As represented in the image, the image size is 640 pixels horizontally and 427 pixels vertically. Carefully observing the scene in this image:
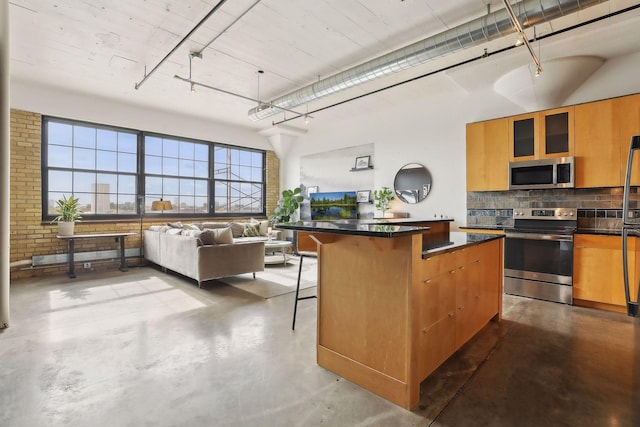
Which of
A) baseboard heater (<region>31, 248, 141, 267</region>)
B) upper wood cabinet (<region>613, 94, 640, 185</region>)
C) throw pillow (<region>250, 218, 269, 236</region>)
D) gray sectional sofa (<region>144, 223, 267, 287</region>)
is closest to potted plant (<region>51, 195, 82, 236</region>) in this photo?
baseboard heater (<region>31, 248, 141, 267</region>)

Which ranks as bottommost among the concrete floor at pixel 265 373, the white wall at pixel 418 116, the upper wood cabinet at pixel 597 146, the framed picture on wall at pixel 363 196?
the concrete floor at pixel 265 373

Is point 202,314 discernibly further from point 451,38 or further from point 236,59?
point 451,38

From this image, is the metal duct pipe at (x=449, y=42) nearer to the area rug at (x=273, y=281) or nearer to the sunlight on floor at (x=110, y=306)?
the area rug at (x=273, y=281)

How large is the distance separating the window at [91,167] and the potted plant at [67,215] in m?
0.25

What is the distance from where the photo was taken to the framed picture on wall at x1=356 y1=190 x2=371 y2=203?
677cm

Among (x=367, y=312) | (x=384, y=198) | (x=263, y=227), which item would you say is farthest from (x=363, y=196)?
(x=367, y=312)

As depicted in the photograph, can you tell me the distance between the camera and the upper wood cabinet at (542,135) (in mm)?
4055

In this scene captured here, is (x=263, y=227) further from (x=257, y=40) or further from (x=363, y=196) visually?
(x=257, y=40)

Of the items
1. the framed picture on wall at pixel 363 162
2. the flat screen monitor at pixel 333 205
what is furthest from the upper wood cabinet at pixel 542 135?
the flat screen monitor at pixel 333 205

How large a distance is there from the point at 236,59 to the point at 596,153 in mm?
4652

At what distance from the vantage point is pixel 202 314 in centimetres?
348

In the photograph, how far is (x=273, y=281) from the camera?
5012 millimetres

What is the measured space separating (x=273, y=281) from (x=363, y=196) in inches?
113

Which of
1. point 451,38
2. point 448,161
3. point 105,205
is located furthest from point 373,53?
point 105,205
